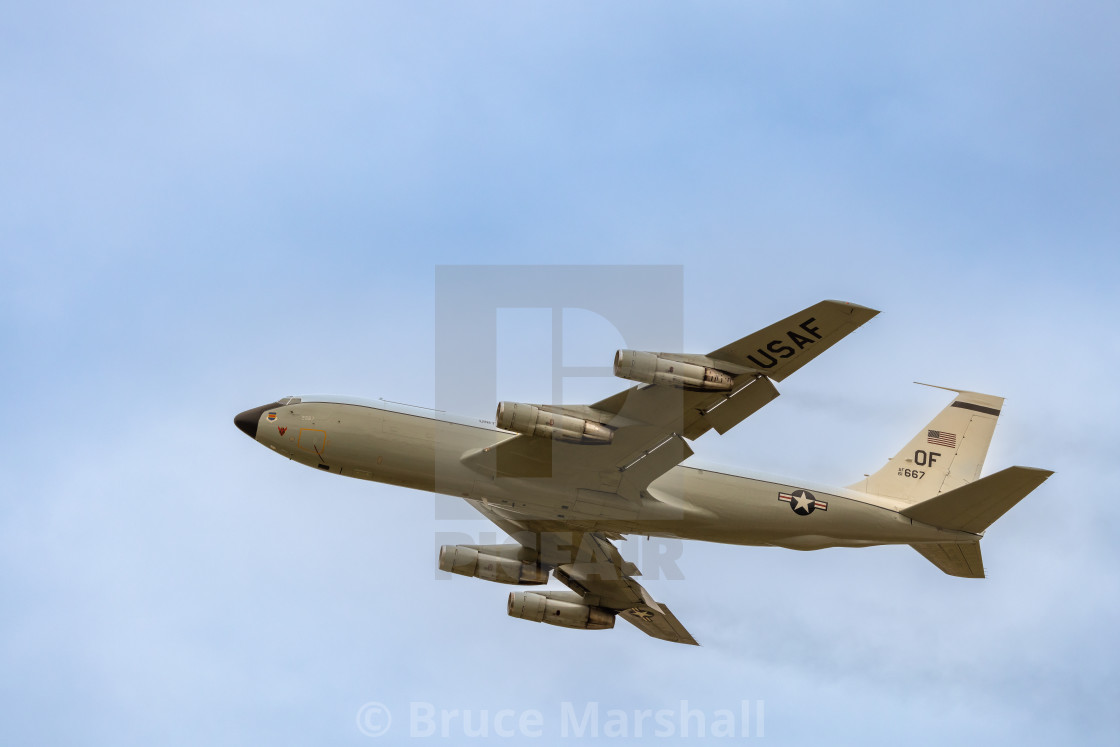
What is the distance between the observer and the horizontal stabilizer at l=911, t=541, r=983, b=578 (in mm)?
34219

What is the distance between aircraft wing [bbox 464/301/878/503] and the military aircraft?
0.04 m

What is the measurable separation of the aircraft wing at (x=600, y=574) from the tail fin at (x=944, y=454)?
920 cm

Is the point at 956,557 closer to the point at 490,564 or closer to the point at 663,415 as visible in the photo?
the point at 663,415

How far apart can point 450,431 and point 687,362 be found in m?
7.93

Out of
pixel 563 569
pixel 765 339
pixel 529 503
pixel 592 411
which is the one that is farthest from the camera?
pixel 563 569

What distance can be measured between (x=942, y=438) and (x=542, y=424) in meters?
15.2

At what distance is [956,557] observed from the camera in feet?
114

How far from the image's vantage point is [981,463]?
3706cm

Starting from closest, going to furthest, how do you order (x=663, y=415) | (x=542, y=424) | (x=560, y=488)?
1. (x=663, y=415)
2. (x=542, y=424)
3. (x=560, y=488)

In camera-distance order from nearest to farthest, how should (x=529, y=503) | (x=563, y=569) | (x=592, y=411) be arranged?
(x=592, y=411) < (x=529, y=503) < (x=563, y=569)

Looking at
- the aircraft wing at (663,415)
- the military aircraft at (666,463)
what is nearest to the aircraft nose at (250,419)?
the military aircraft at (666,463)

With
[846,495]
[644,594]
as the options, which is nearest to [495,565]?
[644,594]

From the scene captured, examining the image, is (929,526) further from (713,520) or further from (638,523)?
(638,523)

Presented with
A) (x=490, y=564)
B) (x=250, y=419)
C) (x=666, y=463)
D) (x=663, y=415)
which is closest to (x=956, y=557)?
(x=666, y=463)
